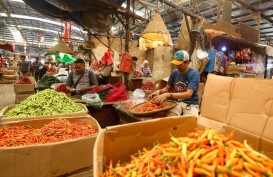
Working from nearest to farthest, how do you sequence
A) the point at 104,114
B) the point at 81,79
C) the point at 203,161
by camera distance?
1. the point at 203,161
2. the point at 104,114
3. the point at 81,79

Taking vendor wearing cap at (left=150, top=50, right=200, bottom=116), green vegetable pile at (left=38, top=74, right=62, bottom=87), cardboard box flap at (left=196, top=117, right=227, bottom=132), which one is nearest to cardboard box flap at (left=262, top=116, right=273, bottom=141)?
cardboard box flap at (left=196, top=117, right=227, bottom=132)

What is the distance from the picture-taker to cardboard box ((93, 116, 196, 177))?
4.57 ft

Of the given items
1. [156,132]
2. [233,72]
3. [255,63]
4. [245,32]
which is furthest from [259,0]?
[156,132]

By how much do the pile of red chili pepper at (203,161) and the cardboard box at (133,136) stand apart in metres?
0.18

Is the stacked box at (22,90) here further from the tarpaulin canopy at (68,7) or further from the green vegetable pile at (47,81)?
the tarpaulin canopy at (68,7)

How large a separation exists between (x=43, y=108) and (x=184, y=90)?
2.73m

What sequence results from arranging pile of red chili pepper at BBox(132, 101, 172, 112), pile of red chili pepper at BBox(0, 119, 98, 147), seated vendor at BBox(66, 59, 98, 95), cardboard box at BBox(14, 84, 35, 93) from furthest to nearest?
cardboard box at BBox(14, 84, 35, 93)
seated vendor at BBox(66, 59, 98, 95)
pile of red chili pepper at BBox(132, 101, 172, 112)
pile of red chili pepper at BBox(0, 119, 98, 147)

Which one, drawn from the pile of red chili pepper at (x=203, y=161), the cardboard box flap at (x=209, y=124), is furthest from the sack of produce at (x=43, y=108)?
the pile of red chili pepper at (x=203, y=161)

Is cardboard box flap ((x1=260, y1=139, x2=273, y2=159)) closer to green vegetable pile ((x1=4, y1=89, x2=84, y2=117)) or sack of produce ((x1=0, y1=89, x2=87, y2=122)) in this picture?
sack of produce ((x1=0, y1=89, x2=87, y2=122))

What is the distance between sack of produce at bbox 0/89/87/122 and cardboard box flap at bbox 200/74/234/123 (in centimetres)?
232

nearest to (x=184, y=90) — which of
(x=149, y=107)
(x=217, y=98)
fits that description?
(x=149, y=107)

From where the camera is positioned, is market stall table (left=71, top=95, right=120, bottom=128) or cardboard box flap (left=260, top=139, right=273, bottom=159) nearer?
cardboard box flap (left=260, top=139, right=273, bottom=159)

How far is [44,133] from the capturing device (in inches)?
106

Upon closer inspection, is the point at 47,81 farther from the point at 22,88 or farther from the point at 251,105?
the point at 251,105
